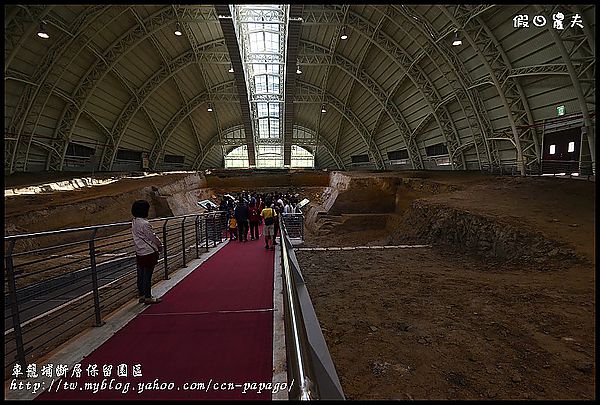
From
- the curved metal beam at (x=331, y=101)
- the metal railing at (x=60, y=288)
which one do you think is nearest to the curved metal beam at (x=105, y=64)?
the curved metal beam at (x=331, y=101)

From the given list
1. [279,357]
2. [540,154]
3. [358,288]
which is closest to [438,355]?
[279,357]

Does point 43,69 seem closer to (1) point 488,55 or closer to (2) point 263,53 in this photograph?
(2) point 263,53

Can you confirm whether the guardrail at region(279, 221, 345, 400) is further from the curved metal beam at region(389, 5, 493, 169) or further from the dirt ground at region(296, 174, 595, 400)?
the curved metal beam at region(389, 5, 493, 169)

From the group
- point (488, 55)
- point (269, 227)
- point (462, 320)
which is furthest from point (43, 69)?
point (488, 55)

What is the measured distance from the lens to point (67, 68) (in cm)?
2247

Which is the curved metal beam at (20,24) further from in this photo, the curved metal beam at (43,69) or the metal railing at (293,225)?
the metal railing at (293,225)

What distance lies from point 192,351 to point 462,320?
12.4ft

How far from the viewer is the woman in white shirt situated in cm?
452

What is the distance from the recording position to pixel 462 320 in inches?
175

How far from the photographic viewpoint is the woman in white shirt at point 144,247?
178 inches

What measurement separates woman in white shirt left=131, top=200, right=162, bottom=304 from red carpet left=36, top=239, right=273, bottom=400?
284mm

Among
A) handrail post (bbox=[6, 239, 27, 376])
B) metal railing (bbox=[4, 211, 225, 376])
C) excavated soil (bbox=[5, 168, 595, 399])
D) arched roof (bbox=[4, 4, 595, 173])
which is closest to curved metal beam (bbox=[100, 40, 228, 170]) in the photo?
arched roof (bbox=[4, 4, 595, 173])

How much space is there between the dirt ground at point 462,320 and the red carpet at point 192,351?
0.97 meters

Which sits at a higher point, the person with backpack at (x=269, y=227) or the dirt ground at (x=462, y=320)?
the person with backpack at (x=269, y=227)
